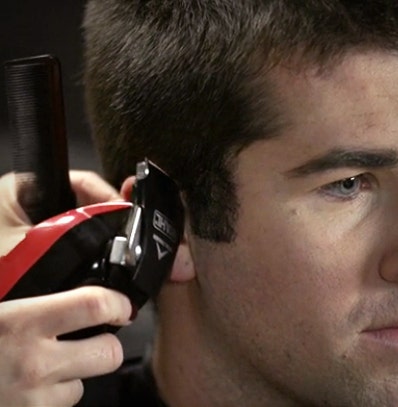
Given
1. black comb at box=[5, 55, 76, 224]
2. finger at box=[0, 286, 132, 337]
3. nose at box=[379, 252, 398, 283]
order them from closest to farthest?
1. finger at box=[0, 286, 132, 337]
2. nose at box=[379, 252, 398, 283]
3. black comb at box=[5, 55, 76, 224]

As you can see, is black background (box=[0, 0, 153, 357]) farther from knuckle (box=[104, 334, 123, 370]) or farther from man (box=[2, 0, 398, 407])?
knuckle (box=[104, 334, 123, 370])

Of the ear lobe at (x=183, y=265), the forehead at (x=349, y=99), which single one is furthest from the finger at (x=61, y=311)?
the forehead at (x=349, y=99)

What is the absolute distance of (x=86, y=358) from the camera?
1.18 metres

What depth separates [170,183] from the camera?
1323mm

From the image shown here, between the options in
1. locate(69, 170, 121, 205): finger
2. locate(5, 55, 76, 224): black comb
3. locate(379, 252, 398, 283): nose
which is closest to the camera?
locate(379, 252, 398, 283): nose

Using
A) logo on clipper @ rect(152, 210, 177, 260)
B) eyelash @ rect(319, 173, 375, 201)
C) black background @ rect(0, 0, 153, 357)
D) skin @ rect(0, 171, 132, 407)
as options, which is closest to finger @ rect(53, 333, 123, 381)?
skin @ rect(0, 171, 132, 407)

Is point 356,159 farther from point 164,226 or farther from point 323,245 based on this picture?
point 164,226

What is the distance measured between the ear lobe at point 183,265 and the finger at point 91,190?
0.17 m

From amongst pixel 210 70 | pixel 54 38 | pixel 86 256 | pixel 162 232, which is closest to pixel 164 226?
pixel 162 232

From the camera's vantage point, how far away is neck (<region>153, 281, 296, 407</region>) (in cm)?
145

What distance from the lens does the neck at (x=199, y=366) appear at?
145cm

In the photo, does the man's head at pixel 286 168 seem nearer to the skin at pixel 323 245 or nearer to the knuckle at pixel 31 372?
the skin at pixel 323 245

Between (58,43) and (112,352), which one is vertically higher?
(58,43)

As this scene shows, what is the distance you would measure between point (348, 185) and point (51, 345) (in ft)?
1.45
